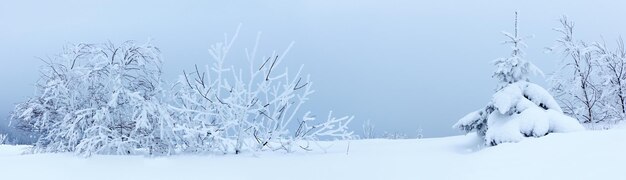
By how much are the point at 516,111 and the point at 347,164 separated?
6.12 meters

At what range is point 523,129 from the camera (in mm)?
13047

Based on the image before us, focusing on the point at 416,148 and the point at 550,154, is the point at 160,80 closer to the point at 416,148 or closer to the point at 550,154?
the point at 416,148

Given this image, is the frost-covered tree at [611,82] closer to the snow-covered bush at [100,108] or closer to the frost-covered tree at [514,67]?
the frost-covered tree at [514,67]

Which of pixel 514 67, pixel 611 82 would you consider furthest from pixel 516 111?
pixel 611 82

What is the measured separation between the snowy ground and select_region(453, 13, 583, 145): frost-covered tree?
2.82 meters

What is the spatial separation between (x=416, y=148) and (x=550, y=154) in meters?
5.00

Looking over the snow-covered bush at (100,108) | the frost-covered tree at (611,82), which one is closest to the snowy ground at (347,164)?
the snow-covered bush at (100,108)

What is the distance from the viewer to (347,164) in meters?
9.38

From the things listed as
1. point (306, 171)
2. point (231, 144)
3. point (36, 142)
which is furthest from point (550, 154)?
point (36, 142)

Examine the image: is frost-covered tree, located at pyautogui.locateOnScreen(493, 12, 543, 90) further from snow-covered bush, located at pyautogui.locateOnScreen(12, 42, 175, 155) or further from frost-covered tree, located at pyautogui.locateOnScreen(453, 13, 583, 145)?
snow-covered bush, located at pyautogui.locateOnScreen(12, 42, 175, 155)

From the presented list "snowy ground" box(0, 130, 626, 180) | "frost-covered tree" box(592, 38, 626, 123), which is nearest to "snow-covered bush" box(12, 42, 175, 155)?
"snowy ground" box(0, 130, 626, 180)

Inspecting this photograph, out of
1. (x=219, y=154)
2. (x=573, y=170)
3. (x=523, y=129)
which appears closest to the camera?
(x=573, y=170)

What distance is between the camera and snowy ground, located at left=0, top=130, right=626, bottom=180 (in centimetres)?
830

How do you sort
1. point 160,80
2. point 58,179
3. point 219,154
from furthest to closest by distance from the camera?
point 160,80, point 219,154, point 58,179
